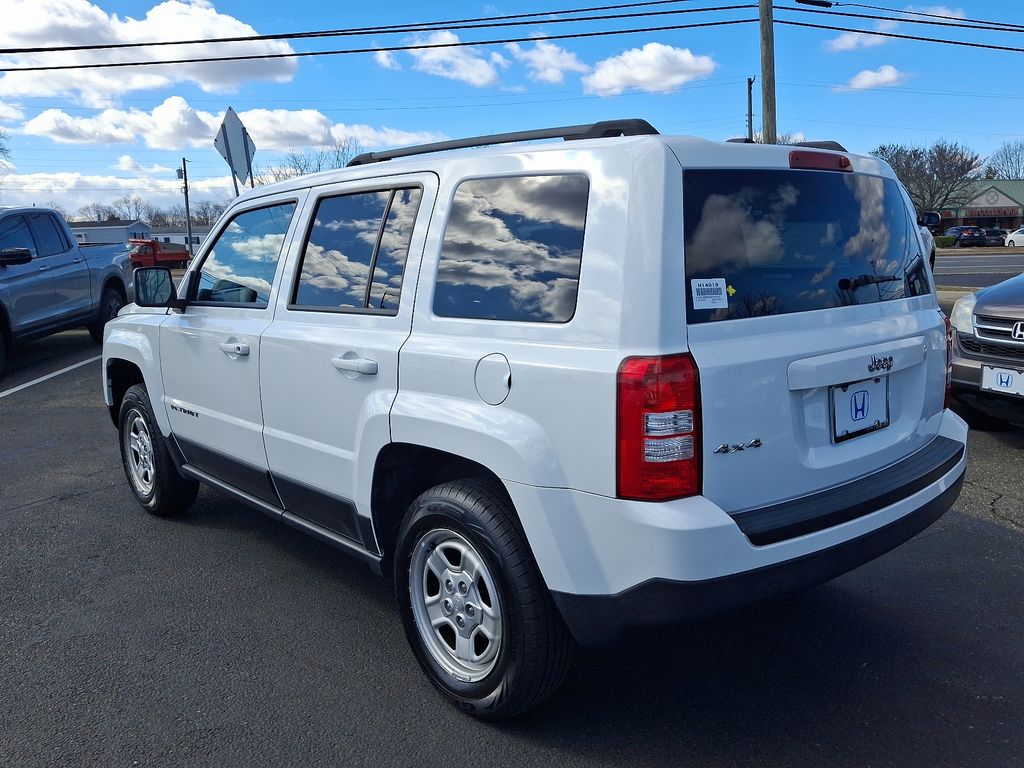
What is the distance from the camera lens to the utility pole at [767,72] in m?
17.3

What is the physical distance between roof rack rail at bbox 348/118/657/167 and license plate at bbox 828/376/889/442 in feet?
3.54

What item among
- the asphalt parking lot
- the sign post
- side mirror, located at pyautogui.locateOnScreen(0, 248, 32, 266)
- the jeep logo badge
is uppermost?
the sign post

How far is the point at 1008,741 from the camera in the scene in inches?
111

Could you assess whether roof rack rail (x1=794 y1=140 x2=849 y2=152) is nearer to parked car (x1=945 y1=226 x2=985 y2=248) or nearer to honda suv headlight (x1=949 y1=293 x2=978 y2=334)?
honda suv headlight (x1=949 y1=293 x2=978 y2=334)

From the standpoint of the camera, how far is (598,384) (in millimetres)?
2516

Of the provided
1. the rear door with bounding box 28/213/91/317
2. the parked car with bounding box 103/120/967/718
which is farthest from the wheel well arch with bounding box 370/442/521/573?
the rear door with bounding box 28/213/91/317

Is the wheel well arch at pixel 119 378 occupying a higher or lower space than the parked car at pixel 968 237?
higher

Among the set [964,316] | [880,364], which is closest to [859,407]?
[880,364]

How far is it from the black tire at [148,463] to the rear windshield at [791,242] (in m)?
3.62

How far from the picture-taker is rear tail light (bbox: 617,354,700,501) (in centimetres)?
246

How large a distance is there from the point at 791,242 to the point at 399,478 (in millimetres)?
1648

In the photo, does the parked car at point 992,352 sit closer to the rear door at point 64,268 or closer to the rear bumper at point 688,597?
the rear bumper at point 688,597

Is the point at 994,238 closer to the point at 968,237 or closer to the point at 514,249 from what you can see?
the point at 968,237

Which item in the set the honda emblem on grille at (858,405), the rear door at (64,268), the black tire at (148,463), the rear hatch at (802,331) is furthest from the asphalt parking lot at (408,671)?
the rear door at (64,268)
